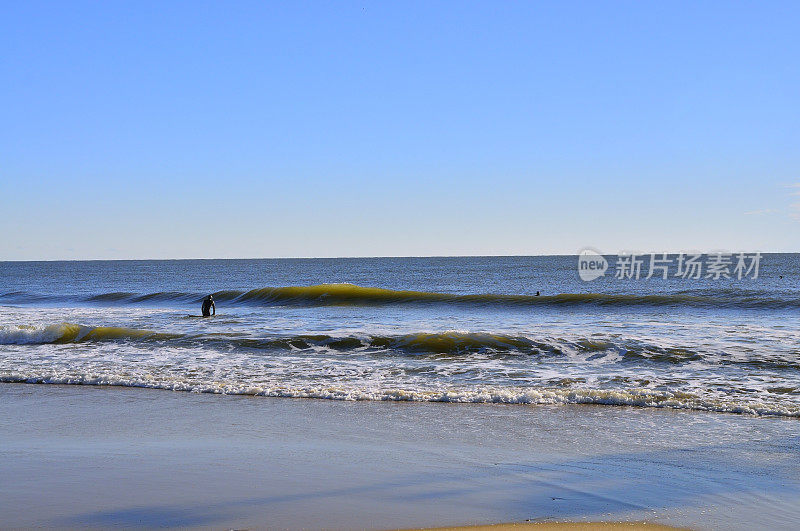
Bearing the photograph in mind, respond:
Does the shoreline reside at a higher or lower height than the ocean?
higher

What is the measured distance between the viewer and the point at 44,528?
4426 mm

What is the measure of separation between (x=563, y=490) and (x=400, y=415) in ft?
11.4

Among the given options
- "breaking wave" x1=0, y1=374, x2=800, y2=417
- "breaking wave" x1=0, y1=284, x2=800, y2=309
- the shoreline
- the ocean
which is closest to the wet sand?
the shoreline

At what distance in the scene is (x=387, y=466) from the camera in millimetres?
6039

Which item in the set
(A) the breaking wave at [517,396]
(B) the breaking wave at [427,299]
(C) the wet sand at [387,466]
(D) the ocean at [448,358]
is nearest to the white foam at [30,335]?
(D) the ocean at [448,358]

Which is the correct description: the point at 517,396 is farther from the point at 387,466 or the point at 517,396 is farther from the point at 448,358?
the point at 448,358

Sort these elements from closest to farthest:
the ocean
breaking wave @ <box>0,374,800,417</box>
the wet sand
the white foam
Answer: the wet sand → breaking wave @ <box>0,374,800,417</box> → the ocean → the white foam

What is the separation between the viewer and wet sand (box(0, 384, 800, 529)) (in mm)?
4715

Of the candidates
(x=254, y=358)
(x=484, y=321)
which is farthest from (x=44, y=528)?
(x=484, y=321)

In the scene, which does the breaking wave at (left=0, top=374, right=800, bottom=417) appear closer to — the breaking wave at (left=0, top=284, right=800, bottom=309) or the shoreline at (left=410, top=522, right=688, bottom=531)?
the shoreline at (left=410, top=522, right=688, bottom=531)

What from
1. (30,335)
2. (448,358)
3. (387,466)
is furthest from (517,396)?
(30,335)

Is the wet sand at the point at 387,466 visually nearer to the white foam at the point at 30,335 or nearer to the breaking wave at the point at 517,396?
the breaking wave at the point at 517,396

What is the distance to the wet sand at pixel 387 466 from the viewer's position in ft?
15.5

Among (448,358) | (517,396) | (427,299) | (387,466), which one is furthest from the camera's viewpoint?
(427,299)
